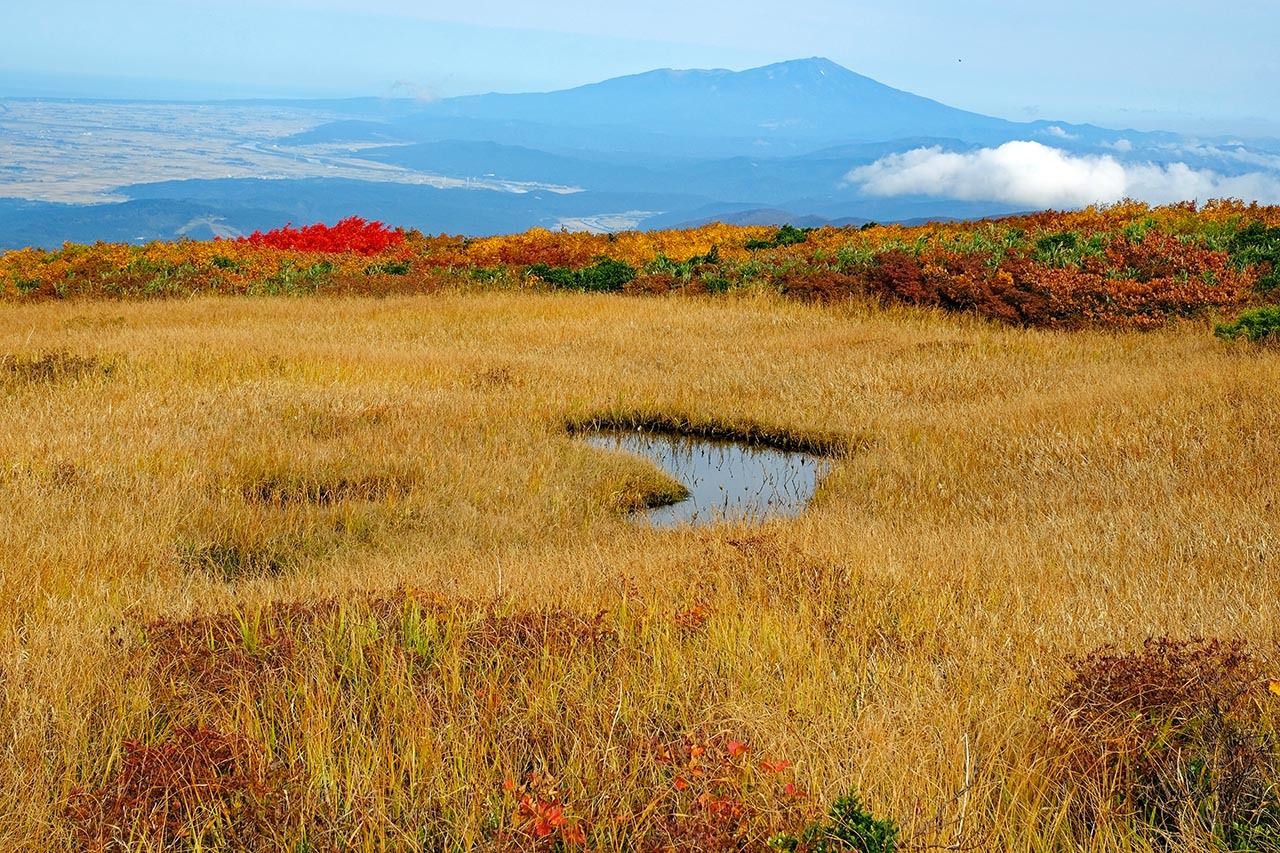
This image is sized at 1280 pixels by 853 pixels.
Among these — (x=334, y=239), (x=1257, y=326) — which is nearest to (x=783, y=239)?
(x=334, y=239)

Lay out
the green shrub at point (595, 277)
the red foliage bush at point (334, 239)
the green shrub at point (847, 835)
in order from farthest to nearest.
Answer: the red foliage bush at point (334, 239), the green shrub at point (595, 277), the green shrub at point (847, 835)

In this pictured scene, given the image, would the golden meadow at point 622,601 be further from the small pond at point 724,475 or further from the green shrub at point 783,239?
the green shrub at point 783,239

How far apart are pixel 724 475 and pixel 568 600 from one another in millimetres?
5116

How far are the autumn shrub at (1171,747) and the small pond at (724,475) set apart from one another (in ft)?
12.8

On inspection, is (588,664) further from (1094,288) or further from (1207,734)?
(1094,288)

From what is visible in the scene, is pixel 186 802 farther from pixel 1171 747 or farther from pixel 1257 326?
pixel 1257 326

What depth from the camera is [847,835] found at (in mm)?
2664

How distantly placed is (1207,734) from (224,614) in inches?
162

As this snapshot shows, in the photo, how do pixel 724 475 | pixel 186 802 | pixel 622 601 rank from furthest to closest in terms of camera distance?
pixel 724 475 < pixel 622 601 < pixel 186 802

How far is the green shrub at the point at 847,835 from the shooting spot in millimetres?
2607

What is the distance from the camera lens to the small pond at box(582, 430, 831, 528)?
27.7 ft

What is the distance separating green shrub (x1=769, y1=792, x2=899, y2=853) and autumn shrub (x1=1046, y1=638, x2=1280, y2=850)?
24.8 inches

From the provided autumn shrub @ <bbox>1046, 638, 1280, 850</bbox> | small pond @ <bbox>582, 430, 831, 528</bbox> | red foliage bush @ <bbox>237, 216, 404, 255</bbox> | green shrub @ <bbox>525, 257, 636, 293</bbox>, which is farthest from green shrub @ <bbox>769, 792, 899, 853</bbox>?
red foliage bush @ <bbox>237, 216, 404, 255</bbox>

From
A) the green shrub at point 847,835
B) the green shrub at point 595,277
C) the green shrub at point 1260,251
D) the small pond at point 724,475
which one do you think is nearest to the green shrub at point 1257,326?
the green shrub at point 1260,251
